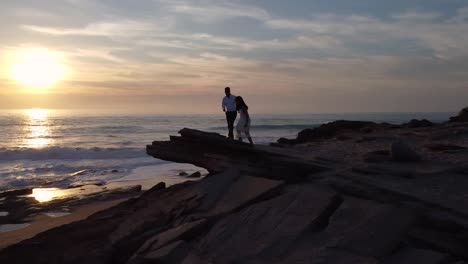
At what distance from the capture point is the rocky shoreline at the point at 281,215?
6176mm

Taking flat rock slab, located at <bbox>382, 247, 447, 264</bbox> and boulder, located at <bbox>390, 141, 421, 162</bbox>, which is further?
boulder, located at <bbox>390, 141, 421, 162</bbox>

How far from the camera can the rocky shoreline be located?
618 cm

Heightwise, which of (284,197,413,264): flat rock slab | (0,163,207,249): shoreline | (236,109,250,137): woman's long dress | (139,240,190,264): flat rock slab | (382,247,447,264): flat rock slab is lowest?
(0,163,207,249): shoreline

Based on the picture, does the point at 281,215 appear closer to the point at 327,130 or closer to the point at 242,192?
the point at 242,192

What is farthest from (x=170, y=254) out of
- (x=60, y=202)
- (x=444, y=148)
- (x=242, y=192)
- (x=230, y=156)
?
(x=60, y=202)

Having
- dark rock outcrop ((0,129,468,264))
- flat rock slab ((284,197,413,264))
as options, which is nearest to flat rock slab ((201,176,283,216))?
dark rock outcrop ((0,129,468,264))

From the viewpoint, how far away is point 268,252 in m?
6.18

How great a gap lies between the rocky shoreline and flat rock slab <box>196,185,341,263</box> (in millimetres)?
16

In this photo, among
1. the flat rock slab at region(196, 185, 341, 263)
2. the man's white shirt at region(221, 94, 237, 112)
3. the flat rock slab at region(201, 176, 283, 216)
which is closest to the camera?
the flat rock slab at region(196, 185, 341, 263)

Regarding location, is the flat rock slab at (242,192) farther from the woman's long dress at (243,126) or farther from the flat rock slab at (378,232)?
the woman's long dress at (243,126)

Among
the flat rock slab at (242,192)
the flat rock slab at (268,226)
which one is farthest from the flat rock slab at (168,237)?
the flat rock slab at (242,192)

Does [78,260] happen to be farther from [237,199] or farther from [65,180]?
[65,180]

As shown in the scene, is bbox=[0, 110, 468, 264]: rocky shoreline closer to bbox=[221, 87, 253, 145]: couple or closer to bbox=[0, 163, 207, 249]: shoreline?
bbox=[0, 163, 207, 249]: shoreline

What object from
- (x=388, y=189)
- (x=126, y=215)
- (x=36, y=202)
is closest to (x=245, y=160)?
(x=126, y=215)
